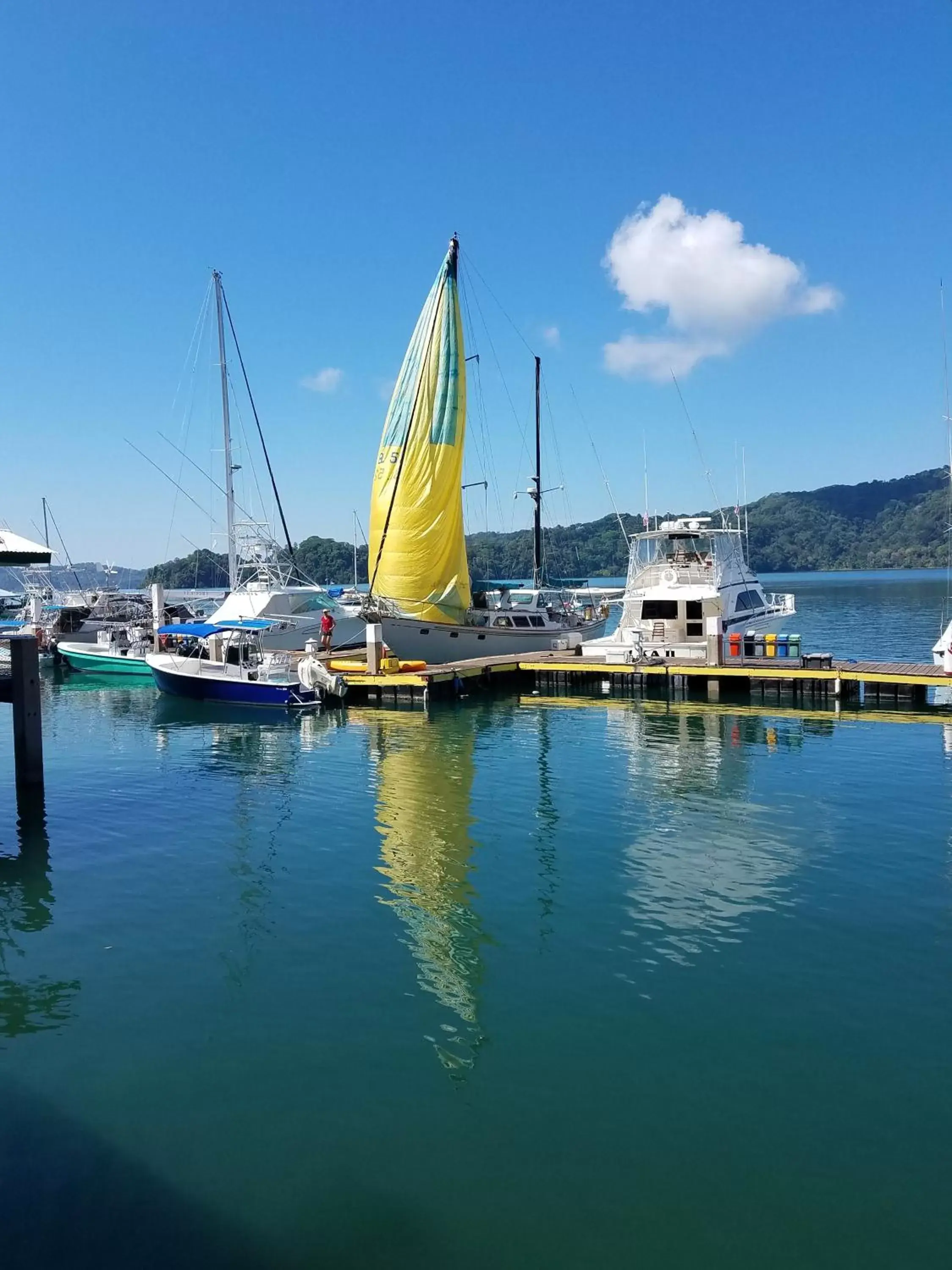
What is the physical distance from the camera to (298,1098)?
8.84 metres

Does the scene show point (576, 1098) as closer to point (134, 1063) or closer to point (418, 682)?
point (134, 1063)

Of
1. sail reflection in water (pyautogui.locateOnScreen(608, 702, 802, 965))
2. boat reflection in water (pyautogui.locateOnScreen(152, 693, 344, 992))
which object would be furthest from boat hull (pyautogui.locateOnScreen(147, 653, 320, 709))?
sail reflection in water (pyautogui.locateOnScreen(608, 702, 802, 965))

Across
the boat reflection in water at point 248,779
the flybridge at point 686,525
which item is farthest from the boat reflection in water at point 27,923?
the flybridge at point 686,525

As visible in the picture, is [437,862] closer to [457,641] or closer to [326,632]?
→ [326,632]

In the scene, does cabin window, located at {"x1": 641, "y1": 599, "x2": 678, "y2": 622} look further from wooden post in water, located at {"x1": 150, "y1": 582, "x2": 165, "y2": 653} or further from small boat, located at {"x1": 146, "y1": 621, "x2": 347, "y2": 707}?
wooden post in water, located at {"x1": 150, "y1": 582, "x2": 165, "y2": 653}

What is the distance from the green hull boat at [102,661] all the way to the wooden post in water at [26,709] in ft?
95.0

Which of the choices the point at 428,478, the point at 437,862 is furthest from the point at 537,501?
the point at 437,862

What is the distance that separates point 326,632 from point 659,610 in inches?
591

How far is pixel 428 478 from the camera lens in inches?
1725

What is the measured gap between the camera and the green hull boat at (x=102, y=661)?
4850cm

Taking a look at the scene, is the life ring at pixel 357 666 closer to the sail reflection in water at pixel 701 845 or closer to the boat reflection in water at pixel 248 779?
the boat reflection in water at pixel 248 779

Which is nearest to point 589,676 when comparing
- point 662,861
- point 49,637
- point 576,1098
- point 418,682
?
point 418,682

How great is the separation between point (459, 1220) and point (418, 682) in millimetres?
28097

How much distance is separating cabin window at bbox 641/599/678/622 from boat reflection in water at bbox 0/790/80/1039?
2632 cm
